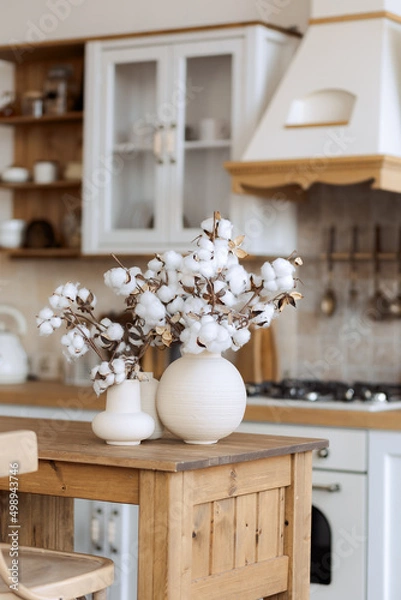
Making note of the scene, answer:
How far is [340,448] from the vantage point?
11.9 ft

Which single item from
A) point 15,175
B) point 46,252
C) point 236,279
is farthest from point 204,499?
point 15,175

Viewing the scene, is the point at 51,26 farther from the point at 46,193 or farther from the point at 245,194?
the point at 245,194

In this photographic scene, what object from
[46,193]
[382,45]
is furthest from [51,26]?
[382,45]

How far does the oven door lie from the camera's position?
141 inches

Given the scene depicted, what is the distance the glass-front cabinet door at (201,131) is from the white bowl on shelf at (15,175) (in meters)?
0.89

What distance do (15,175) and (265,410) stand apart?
6.01ft

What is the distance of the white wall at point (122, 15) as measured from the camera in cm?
448

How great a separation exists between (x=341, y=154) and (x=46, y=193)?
1.70 meters

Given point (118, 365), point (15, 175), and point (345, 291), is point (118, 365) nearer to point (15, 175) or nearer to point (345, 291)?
point (345, 291)

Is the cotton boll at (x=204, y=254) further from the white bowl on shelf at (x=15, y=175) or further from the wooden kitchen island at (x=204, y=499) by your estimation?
the white bowl on shelf at (x=15, y=175)

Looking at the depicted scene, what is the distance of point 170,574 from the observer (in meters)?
2.09

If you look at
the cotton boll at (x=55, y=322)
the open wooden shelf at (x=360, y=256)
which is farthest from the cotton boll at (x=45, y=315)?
the open wooden shelf at (x=360, y=256)

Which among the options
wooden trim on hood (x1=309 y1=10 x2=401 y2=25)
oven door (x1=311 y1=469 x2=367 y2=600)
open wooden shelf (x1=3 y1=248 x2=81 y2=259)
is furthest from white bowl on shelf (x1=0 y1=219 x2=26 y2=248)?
oven door (x1=311 y1=469 x2=367 y2=600)

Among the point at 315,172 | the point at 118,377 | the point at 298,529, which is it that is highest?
the point at 315,172
